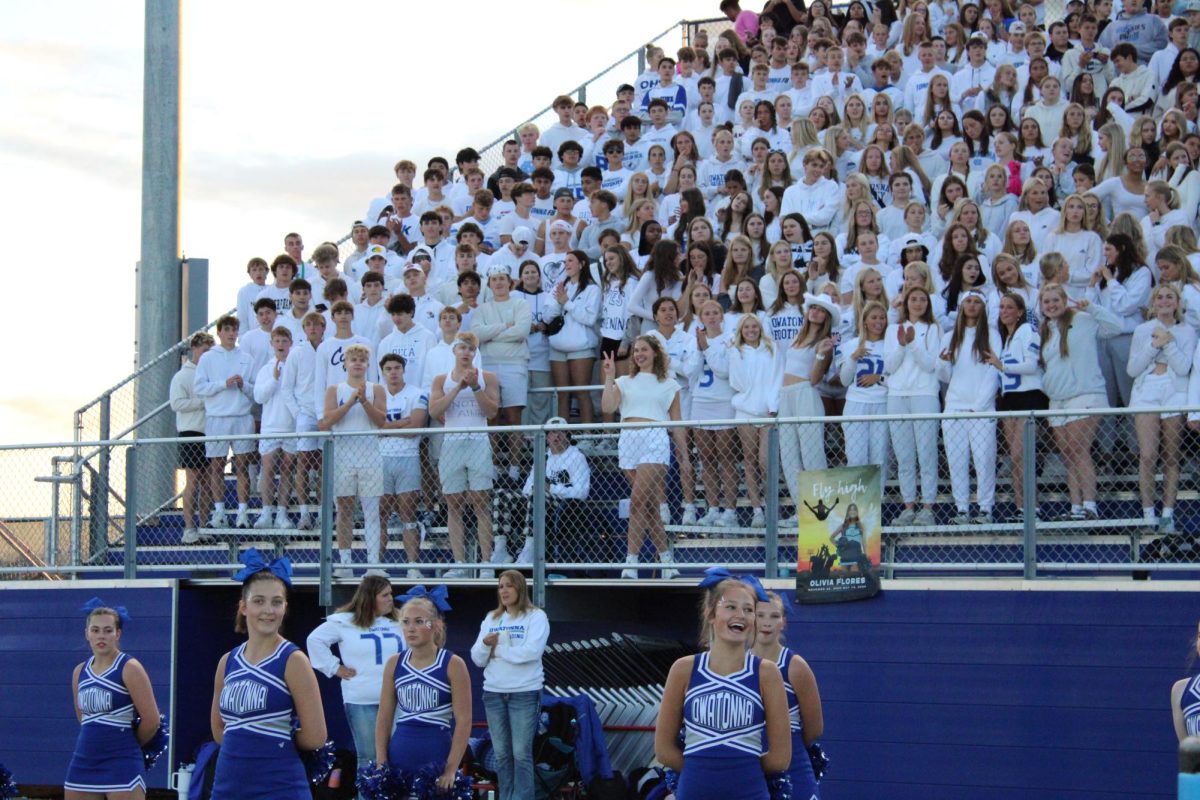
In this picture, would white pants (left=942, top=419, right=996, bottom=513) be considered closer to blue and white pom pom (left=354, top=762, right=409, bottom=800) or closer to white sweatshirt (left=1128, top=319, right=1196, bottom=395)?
white sweatshirt (left=1128, top=319, right=1196, bottom=395)

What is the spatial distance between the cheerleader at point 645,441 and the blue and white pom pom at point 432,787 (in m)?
2.66

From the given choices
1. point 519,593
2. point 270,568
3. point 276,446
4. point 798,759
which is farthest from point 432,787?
point 276,446

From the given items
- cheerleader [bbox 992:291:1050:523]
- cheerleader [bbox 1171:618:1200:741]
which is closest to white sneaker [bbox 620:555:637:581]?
→ cheerleader [bbox 992:291:1050:523]

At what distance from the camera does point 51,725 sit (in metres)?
13.9

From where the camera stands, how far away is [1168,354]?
11102 millimetres

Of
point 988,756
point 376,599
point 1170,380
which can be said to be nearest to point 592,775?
point 376,599

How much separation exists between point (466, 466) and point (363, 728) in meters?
2.03

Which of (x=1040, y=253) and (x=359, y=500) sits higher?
(x=1040, y=253)

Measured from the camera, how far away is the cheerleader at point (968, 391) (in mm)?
10820

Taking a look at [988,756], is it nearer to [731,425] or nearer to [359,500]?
[731,425]

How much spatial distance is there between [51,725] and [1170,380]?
9.28 metres

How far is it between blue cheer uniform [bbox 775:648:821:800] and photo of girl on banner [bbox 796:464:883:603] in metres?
3.61

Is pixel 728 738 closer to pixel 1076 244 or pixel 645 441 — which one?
pixel 645 441

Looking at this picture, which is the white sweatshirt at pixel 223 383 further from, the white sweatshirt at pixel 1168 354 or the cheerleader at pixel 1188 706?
the cheerleader at pixel 1188 706
